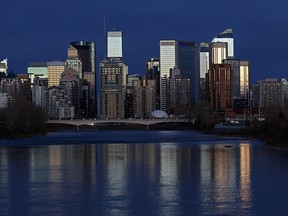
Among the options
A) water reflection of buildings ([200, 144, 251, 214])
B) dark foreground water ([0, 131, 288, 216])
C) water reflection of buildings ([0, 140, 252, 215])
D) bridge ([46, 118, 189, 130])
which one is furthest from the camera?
bridge ([46, 118, 189, 130])

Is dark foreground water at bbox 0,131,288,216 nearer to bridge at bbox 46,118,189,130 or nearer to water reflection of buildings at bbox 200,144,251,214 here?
water reflection of buildings at bbox 200,144,251,214

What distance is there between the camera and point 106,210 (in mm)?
23344

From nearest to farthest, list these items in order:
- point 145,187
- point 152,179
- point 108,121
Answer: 1. point 145,187
2. point 152,179
3. point 108,121

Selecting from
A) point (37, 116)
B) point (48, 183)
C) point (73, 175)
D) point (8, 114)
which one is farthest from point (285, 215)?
point (37, 116)

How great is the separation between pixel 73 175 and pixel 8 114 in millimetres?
68063

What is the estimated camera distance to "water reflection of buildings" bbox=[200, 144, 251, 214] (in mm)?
25062

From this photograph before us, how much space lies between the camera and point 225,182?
103 feet

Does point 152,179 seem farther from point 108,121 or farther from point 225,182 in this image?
point 108,121

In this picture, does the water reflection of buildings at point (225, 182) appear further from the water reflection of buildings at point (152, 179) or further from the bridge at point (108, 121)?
the bridge at point (108, 121)

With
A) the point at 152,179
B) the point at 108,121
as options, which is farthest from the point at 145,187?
the point at 108,121

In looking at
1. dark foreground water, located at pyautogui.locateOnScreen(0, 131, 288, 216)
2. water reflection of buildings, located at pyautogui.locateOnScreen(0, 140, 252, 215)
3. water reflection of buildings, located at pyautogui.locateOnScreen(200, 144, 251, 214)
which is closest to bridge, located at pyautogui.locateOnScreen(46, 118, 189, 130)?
water reflection of buildings, located at pyautogui.locateOnScreen(0, 140, 252, 215)

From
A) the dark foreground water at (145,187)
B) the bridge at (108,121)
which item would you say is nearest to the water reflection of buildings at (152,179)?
the dark foreground water at (145,187)

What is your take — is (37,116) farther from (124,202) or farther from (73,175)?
(124,202)

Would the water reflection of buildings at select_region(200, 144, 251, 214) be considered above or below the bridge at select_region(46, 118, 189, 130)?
below
